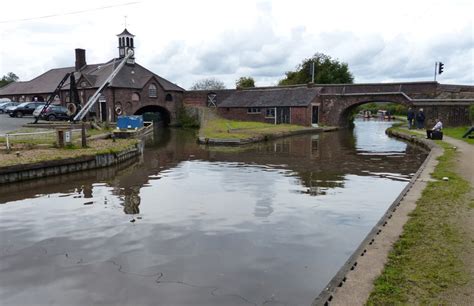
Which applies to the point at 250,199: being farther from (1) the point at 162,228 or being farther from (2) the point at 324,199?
(1) the point at 162,228

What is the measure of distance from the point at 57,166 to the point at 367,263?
13411 millimetres

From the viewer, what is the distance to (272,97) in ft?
159

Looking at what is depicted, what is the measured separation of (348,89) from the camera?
4512 centimetres

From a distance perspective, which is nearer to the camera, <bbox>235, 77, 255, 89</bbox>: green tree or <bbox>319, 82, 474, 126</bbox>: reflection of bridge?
<bbox>319, 82, 474, 126</bbox>: reflection of bridge

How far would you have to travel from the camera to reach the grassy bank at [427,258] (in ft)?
15.7

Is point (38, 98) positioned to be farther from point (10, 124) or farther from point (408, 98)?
point (408, 98)

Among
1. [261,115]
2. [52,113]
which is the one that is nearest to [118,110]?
[52,113]

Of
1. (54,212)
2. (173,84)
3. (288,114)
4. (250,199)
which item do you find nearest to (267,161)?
(250,199)

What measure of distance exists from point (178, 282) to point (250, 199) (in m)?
5.65

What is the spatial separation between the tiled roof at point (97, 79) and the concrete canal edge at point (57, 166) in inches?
1128

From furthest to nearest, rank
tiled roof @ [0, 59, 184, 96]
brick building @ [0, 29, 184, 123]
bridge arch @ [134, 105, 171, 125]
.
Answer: bridge arch @ [134, 105, 171, 125] < tiled roof @ [0, 59, 184, 96] < brick building @ [0, 29, 184, 123]

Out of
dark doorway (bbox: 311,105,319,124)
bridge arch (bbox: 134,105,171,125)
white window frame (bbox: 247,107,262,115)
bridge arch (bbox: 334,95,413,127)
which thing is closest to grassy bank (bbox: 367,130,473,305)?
bridge arch (bbox: 334,95,413,127)

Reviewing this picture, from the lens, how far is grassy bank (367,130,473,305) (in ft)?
15.7

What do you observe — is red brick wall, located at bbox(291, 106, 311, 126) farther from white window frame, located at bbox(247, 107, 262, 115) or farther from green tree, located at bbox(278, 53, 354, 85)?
green tree, located at bbox(278, 53, 354, 85)
